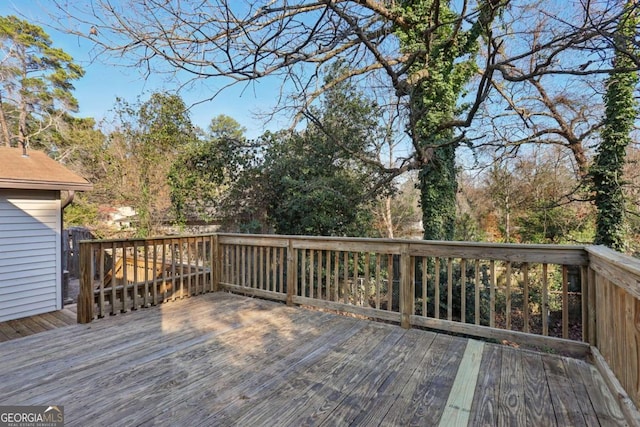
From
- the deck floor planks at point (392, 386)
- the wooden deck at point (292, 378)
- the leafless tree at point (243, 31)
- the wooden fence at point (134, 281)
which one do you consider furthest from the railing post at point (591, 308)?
the wooden fence at point (134, 281)

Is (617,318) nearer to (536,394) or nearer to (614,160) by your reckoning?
(536,394)

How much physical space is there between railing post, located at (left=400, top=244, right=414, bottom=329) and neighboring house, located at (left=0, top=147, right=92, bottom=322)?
466 centimetres

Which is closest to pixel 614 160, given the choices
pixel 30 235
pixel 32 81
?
pixel 30 235

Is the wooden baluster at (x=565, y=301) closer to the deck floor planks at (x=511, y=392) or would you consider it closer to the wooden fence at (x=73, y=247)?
the deck floor planks at (x=511, y=392)

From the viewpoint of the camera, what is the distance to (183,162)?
7.61m

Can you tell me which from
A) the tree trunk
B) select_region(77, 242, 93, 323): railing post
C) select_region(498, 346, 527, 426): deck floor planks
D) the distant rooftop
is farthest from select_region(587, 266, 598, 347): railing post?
the tree trunk

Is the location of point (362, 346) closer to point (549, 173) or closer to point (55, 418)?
point (55, 418)

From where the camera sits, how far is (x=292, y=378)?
2.12m

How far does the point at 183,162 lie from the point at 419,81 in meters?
5.72

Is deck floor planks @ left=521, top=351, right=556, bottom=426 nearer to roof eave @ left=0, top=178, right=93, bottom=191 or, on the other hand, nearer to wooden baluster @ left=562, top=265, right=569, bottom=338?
wooden baluster @ left=562, top=265, right=569, bottom=338

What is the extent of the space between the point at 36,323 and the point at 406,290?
14.6ft

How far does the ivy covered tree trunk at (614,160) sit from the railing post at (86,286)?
9.41 meters

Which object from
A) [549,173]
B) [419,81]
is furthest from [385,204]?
[419,81]

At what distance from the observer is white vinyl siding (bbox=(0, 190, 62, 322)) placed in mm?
3998
